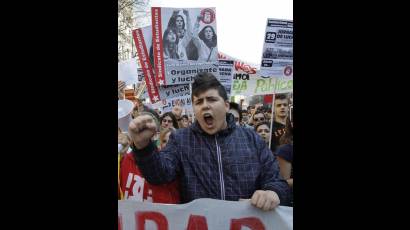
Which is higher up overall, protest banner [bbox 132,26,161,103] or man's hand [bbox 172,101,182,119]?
protest banner [bbox 132,26,161,103]

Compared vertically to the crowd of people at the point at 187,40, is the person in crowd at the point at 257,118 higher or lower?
lower

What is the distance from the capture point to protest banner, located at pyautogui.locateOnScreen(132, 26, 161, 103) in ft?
14.3

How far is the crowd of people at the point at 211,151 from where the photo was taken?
4184mm

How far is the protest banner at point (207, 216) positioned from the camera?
13.7ft

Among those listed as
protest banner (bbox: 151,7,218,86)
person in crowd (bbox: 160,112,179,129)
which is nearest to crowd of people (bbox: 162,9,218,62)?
protest banner (bbox: 151,7,218,86)

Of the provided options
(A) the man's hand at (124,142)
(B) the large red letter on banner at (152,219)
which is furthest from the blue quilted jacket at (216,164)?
(B) the large red letter on banner at (152,219)

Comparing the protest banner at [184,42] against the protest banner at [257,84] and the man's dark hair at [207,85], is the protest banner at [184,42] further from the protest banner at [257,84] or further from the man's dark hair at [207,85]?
the protest banner at [257,84]

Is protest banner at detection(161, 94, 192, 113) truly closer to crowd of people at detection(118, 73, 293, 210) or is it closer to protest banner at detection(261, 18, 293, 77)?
crowd of people at detection(118, 73, 293, 210)

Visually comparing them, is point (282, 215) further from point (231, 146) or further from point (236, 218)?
point (231, 146)

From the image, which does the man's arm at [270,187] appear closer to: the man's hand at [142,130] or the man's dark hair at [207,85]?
the man's dark hair at [207,85]

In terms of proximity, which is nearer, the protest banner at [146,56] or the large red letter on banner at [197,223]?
the large red letter on banner at [197,223]

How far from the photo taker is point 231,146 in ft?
13.9

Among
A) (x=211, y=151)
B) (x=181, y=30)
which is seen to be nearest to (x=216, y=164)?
(x=211, y=151)

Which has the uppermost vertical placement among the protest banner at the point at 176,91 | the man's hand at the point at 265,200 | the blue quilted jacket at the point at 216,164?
the protest banner at the point at 176,91
